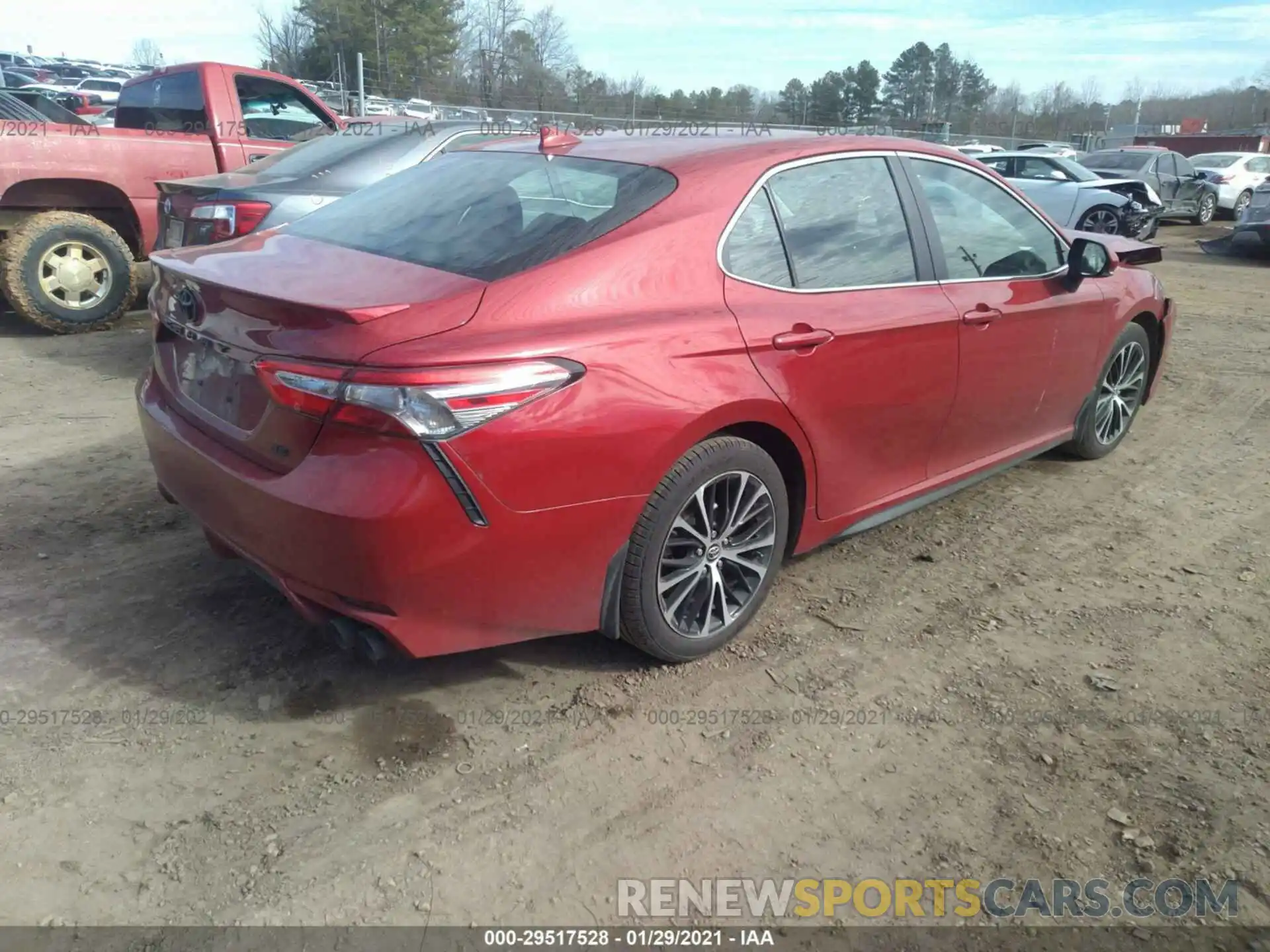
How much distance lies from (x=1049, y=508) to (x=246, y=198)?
4.95 metres

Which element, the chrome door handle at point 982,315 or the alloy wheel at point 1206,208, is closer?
the chrome door handle at point 982,315

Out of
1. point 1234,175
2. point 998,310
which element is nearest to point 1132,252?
point 998,310

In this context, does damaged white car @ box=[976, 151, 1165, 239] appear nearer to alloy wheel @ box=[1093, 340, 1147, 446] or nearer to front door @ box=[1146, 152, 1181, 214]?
front door @ box=[1146, 152, 1181, 214]

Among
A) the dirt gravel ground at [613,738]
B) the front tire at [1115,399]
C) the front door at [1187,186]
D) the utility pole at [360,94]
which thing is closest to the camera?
the dirt gravel ground at [613,738]

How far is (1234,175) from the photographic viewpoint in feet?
70.4

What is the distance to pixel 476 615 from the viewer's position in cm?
Answer: 271

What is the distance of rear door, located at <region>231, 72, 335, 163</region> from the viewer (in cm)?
835

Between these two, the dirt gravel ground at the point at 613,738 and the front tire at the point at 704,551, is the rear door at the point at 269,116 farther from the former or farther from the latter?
the front tire at the point at 704,551

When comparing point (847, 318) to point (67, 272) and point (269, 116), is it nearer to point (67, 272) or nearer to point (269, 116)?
point (67, 272)

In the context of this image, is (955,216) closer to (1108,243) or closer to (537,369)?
(1108,243)

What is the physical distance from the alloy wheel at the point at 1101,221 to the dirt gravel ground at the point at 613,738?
12335 millimetres

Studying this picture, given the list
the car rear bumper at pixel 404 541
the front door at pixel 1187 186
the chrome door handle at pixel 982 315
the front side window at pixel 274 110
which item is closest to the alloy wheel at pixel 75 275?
the front side window at pixel 274 110

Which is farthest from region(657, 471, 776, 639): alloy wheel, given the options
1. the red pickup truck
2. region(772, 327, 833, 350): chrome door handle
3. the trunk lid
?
the red pickup truck

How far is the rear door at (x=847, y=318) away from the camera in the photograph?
3.18m
